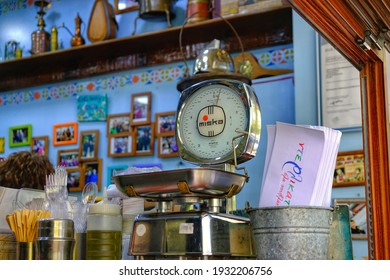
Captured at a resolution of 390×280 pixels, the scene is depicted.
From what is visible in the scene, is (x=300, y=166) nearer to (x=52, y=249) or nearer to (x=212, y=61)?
(x=52, y=249)

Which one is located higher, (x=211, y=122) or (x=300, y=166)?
(x=211, y=122)

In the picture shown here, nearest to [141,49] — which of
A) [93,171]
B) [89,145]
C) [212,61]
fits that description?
[89,145]

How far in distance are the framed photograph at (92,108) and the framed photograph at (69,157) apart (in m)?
0.26

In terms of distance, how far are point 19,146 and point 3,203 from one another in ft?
12.0

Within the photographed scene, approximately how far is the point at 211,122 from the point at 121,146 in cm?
311

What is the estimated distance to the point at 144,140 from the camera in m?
4.46

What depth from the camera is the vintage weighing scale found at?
50.0 inches

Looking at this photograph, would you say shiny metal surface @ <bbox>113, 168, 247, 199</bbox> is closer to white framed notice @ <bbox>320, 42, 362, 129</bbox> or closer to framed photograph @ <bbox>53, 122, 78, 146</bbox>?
white framed notice @ <bbox>320, 42, 362, 129</bbox>

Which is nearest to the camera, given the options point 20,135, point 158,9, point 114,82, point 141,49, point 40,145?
point 158,9

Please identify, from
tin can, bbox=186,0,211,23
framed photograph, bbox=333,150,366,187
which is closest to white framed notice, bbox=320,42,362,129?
framed photograph, bbox=333,150,366,187

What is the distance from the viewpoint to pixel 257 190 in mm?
3344

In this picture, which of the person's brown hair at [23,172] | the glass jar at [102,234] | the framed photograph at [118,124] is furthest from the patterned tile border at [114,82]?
the glass jar at [102,234]

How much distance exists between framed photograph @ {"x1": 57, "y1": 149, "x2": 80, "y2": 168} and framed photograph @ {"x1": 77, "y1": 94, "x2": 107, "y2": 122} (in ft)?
0.87
